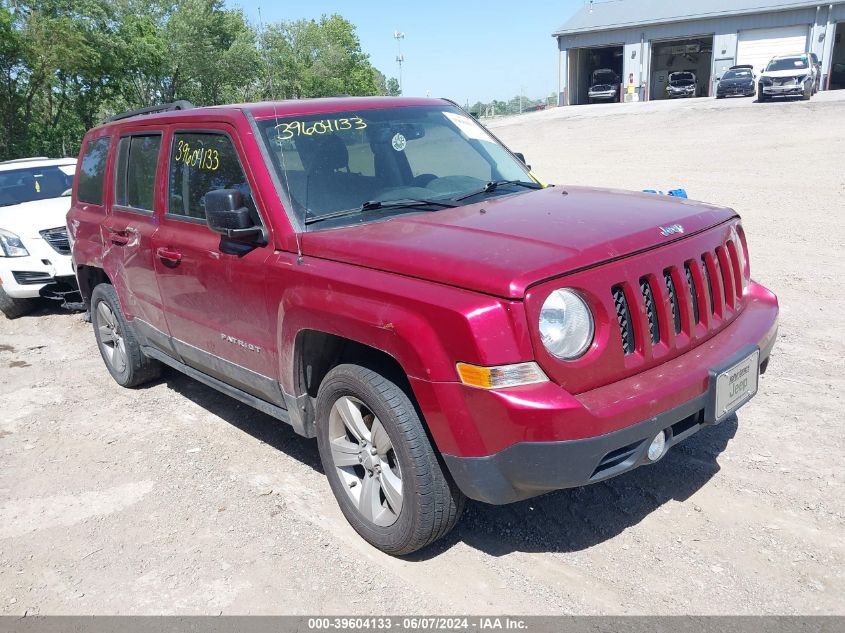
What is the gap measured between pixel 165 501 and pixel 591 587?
2.35 meters

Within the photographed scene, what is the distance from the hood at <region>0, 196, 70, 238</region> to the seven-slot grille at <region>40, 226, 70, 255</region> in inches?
2.7

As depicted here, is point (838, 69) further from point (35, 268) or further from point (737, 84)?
point (35, 268)

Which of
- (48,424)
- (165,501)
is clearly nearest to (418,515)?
(165,501)

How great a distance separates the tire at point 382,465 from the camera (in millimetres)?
2920

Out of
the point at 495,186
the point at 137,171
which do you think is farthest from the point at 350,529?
the point at 137,171

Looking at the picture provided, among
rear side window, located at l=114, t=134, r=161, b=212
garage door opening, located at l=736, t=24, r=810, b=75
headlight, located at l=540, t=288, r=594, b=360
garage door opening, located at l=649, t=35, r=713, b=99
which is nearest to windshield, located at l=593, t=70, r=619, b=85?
garage door opening, located at l=649, t=35, r=713, b=99

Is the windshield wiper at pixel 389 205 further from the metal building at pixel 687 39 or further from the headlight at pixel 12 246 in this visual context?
the metal building at pixel 687 39

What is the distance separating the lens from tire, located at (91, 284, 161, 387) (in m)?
5.36

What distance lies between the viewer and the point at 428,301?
2.71m

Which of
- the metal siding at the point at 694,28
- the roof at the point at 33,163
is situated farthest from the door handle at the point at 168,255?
the metal siding at the point at 694,28

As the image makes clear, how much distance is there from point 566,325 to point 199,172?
245 cm

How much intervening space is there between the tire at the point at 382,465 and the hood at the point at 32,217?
582 cm

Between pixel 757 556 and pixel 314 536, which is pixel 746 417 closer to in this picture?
pixel 757 556

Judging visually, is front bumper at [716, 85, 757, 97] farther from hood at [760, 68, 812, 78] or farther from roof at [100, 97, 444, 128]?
roof at [100, 97, 444, 128]
